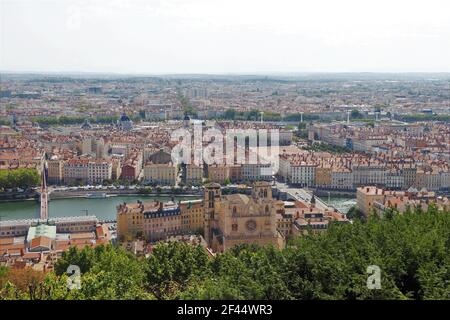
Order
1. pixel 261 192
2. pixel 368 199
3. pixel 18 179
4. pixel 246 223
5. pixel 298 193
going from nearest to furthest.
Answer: pixel 246 223 < pixel 261 192 < pixel 368 199 < pixel 298 193 < pixel 18 179

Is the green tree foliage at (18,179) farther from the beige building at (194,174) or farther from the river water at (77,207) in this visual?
the beige building at (194,174)

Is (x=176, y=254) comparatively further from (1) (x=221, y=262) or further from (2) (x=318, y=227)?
(2) (x=318, y=227)

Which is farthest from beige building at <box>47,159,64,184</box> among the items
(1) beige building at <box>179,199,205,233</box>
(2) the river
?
(1) beige building at <box>179,199,205,233</box>

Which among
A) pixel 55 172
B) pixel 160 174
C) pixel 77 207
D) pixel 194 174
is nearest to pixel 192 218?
pixel 77 207

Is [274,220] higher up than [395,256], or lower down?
lower down

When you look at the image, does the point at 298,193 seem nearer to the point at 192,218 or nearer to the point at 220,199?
the point at 192,218

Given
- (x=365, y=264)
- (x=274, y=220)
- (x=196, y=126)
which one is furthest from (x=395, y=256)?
(x=196, y=126)

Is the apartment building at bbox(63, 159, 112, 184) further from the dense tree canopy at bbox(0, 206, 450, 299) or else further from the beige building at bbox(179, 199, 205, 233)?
the dense tree canopy at bbox(0, 206, 450, 299)
